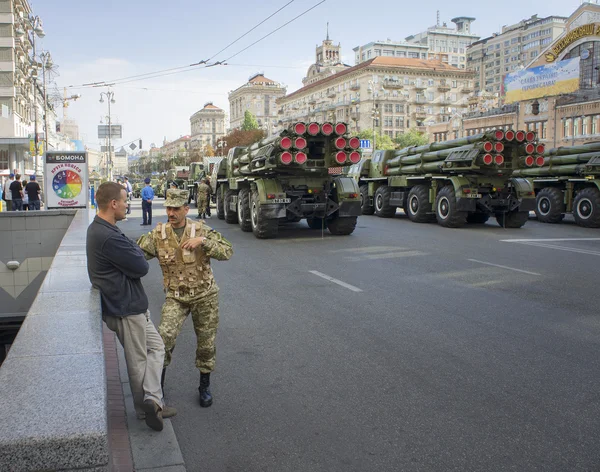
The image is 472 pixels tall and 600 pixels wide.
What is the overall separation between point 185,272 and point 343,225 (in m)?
12.3

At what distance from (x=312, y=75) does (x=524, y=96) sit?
324ft

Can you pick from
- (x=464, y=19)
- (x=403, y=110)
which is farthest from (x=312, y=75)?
(x=464, y=19)

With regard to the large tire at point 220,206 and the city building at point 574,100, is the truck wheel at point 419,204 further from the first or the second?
the city building at point 574,100

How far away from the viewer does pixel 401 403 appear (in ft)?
15.7

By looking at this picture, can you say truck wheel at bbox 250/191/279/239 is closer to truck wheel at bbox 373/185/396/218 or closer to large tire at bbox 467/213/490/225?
large tire at bbox 467/213/490/225

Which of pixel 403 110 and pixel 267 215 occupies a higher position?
pixel 403 110

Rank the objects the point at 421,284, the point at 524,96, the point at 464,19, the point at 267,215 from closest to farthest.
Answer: the point at 421,284 < the point at 267,215 < the point at 524,96 < the point at 464,19

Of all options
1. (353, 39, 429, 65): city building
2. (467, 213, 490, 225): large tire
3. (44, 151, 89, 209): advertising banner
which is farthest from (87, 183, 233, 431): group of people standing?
(353, 39, 429, 65): city building

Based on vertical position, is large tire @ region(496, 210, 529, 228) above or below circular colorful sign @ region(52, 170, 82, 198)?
below

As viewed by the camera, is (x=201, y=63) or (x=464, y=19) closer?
(x=201, y=63)

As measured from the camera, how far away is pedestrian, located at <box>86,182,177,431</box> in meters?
4.14

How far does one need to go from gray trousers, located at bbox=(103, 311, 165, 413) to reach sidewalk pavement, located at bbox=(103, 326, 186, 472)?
0.21 m

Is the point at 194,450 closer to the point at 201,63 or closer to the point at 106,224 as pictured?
the point at 106,224

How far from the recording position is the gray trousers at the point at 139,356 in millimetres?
4266
